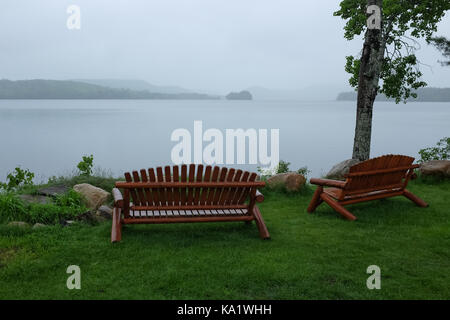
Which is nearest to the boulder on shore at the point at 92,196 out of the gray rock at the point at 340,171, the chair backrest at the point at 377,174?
the chair backrest at the point at 377,174

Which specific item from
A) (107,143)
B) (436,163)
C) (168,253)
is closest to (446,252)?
(168,253)

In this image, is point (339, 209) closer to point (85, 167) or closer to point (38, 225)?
point (38, 225)

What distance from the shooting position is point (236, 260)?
15.8 ft

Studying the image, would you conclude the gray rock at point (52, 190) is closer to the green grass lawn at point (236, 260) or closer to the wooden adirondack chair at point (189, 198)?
the green grass lawn at point (236, 260)

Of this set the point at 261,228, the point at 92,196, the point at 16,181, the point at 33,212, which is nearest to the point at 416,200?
the point at 261,228

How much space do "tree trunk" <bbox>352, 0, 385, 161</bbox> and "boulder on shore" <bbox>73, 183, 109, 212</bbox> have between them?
22.9ft

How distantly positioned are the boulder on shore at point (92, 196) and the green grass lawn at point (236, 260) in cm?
122

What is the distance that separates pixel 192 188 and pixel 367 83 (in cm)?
707

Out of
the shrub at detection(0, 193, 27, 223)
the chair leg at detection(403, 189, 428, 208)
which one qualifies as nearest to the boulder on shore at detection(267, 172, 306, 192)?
the chair leg at detection(403, 189, 428, 208)

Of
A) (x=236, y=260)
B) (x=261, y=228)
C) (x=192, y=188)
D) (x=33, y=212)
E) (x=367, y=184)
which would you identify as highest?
(x=192, y=188)

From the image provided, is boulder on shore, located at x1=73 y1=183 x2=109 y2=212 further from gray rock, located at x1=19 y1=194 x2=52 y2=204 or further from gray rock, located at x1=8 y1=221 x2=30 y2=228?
gray rock, located at x1=8 y1=221 x2=30 y2=228

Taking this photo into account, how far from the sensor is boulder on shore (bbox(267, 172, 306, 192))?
28.7 ft

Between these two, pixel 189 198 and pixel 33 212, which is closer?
pixel 189 198

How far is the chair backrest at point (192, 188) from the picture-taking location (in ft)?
18.1
